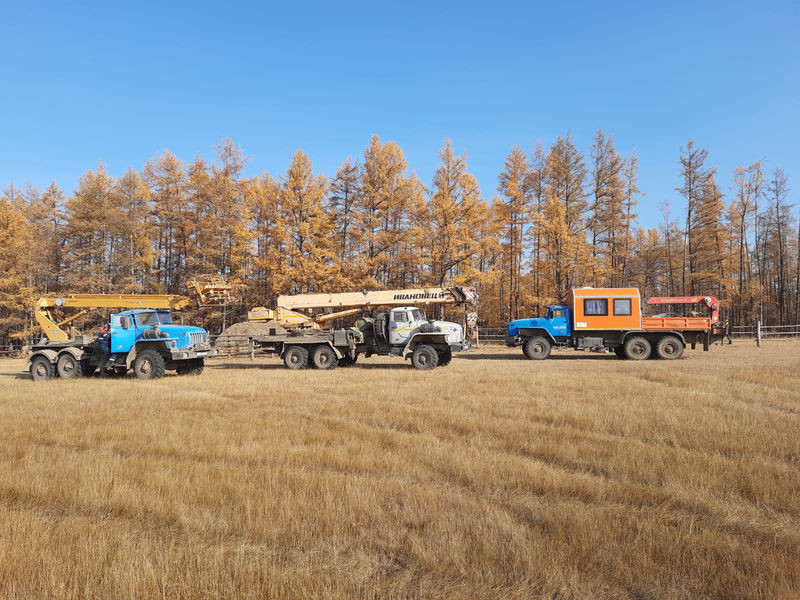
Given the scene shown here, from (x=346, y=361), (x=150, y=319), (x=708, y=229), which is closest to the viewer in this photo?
(x=150, y=319)

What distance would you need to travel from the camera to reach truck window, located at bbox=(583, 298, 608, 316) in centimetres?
1953

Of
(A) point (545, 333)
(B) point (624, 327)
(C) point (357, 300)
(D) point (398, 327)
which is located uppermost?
(C) point (357, 300)

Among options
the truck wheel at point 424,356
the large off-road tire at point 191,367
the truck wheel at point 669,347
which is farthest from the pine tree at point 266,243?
the truck wheel at point 669,347

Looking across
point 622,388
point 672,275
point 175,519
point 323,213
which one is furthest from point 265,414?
point 672,275

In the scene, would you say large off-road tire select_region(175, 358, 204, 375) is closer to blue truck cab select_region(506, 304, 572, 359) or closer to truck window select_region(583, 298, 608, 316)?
blue truck cab select_region(506, 304, 572, 359)

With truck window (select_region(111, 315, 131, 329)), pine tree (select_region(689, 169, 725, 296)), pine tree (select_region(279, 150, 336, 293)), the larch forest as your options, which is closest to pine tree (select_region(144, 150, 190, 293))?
the larch forest

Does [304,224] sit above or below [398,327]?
above

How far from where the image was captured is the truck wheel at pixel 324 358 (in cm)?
1738

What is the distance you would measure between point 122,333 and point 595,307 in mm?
18411

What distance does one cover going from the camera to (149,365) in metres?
14.9

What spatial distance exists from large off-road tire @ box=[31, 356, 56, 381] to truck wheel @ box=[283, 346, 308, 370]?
7.69 meters

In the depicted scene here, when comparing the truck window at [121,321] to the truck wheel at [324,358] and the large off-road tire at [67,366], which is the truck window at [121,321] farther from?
the truck wheel at [324,358]

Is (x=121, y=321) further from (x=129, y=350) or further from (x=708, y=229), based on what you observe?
(x=708, y=229)

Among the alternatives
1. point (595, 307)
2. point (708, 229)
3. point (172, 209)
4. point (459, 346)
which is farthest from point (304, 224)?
point (708, 229)
